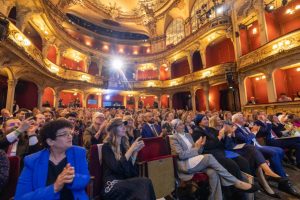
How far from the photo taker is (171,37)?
1934 cm

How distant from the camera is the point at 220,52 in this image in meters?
13.9

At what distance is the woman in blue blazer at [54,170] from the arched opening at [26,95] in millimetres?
11780

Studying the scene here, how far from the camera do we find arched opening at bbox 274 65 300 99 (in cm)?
946

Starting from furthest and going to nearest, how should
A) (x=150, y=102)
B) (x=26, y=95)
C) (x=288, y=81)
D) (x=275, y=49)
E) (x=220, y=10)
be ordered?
(x=150, y=102), (x=220, y=10), (x=26, y=95), (x=288, y=81), (x=275, y=49)

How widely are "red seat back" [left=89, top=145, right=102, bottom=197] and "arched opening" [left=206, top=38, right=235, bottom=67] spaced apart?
13.3m

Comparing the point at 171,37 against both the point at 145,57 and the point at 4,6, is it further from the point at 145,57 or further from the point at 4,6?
the point at 4,6

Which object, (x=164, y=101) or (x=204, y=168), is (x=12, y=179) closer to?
(x=204, y=168)

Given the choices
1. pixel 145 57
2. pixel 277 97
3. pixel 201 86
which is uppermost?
pixel 145 57

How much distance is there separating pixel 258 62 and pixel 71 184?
35.3 feet

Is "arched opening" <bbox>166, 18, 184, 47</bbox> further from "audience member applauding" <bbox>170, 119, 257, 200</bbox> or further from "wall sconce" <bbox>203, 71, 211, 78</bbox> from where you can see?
"audience member applauding" <bbox>170, 119, 257, 200</bbox>

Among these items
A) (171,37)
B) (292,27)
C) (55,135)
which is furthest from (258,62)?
(171,37)

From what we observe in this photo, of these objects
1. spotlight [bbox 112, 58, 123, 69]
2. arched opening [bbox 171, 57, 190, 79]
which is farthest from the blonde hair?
spotlight [bbox 112, 58, 123, 69]

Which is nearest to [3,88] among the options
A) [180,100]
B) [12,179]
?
[12,179]

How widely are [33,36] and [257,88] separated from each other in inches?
610
